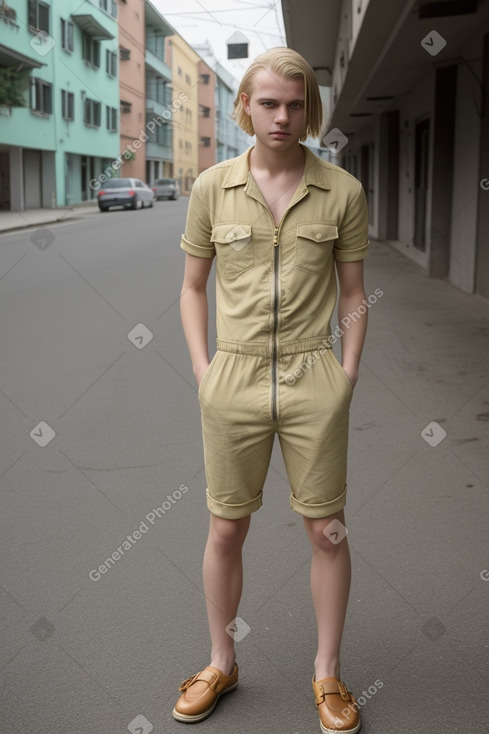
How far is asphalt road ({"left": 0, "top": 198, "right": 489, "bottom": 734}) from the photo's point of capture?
8.69 feet

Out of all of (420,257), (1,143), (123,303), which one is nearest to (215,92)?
(1,143)

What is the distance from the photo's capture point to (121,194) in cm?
3547

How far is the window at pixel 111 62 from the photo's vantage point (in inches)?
1655

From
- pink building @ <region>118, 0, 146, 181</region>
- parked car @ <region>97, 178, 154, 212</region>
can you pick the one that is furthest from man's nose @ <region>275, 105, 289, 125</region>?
pink building @ <region>118, 0, 146, 181</region>

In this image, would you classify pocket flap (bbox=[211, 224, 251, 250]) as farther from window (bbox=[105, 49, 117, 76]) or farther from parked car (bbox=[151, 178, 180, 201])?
parked car (bbox=[151, 178, 180, 201])

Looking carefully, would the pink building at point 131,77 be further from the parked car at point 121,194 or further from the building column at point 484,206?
the building column at point 484,206

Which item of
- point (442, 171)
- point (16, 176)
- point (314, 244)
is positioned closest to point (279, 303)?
point (314, 244)

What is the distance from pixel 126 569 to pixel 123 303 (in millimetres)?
7310

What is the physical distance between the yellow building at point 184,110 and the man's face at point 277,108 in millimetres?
58411

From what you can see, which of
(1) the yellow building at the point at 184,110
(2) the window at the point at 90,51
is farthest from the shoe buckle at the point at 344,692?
(1) the yellow building at the point at 184,110

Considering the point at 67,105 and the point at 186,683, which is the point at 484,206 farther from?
the point at 67,105

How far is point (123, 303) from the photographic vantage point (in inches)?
418

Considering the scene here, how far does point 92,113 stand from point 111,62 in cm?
324

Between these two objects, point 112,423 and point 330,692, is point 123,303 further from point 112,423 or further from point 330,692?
point 330,692
